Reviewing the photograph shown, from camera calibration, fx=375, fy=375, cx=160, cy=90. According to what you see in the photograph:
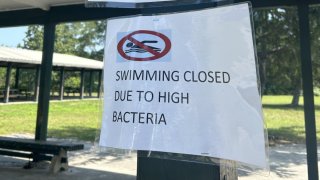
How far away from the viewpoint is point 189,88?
1.96 metres

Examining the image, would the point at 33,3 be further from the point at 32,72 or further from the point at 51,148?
the point at 32,72

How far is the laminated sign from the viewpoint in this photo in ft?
6.26

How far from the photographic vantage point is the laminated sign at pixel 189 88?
191 centimetres

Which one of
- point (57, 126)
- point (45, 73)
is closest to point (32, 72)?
point (57, 126)

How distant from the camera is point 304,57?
13.6ft

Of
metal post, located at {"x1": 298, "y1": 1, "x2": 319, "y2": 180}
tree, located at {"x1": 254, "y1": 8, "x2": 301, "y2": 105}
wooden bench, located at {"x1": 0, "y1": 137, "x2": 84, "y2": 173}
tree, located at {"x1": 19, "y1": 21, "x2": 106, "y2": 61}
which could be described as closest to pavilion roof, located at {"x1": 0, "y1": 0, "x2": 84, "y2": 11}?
wooden bench, located at {"x1": 0, "y1": 137, "x2": 84, "y2": 173}

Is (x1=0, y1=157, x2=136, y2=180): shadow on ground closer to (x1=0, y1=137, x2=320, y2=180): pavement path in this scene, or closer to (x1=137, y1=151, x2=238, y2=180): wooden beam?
(x1=0, y1=137, x2=320, y2=180): pavement path

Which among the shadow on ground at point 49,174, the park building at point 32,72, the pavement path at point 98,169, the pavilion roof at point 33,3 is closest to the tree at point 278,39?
the pavement path at point 98,169

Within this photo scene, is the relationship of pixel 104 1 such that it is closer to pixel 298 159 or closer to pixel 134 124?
pixel 134 124

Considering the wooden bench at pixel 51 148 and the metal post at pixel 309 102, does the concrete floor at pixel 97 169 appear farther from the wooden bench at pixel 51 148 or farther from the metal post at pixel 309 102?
the metal post at pixel 309 102

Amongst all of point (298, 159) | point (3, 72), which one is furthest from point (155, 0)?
point (3, 72)

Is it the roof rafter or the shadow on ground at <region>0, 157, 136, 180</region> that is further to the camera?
the roof rafter

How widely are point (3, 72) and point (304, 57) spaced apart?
108ft

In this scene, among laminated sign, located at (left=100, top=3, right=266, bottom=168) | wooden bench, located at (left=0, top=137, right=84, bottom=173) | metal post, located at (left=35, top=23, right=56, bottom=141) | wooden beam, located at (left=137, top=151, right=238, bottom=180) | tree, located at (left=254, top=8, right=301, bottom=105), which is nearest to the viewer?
laminated sign, located at (left=100, top=3, right=266, bottom=168)
